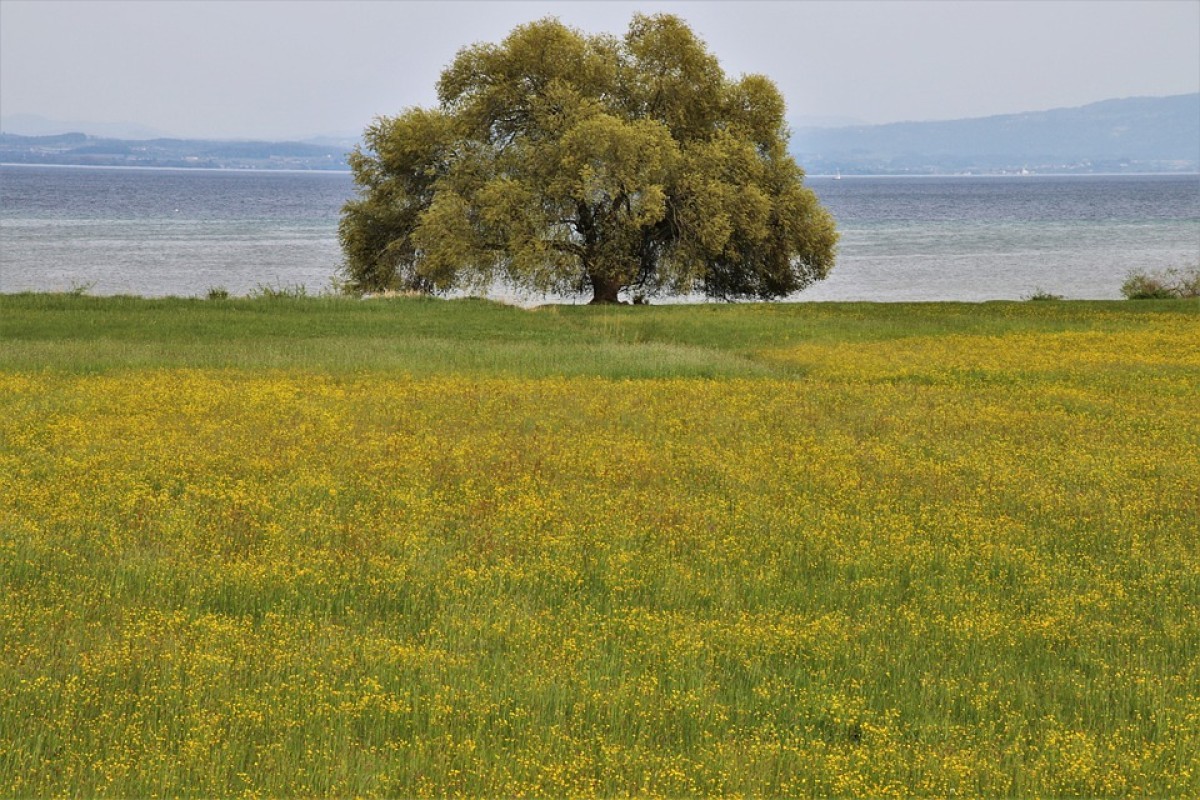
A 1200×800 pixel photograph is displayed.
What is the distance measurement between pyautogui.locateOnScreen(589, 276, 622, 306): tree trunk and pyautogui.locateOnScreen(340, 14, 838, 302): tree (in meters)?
0.09

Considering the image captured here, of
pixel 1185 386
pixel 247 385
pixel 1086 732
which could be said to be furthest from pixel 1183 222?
pixel 1086 732

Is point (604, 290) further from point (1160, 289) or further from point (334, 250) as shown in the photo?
point (334, 250)

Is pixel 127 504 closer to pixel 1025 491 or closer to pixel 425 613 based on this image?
pixel 425 613

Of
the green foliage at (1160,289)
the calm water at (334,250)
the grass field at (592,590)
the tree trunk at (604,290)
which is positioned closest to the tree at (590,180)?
the tree trunk at (604,290)

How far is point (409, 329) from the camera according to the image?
38.0 m

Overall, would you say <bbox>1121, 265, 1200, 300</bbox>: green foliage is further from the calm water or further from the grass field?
the grass field

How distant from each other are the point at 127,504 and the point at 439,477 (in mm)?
4270

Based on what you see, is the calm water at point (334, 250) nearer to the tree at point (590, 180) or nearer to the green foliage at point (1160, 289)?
the tree at point (590, 180)

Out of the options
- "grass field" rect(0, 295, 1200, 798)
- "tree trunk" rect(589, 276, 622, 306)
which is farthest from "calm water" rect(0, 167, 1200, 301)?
"grass field" rect(0, 295, 1200, 798)

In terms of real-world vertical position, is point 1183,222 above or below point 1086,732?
above

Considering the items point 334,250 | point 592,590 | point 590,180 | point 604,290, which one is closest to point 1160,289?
point 604,290

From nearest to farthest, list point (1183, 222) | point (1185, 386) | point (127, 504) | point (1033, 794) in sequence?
point (1033, 794), point (127, 504), point (1185, 386), point (1183, 222)

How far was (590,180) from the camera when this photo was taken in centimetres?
4744

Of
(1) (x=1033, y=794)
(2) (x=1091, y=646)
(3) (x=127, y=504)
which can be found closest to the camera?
(1) (x=1033, y=794)
